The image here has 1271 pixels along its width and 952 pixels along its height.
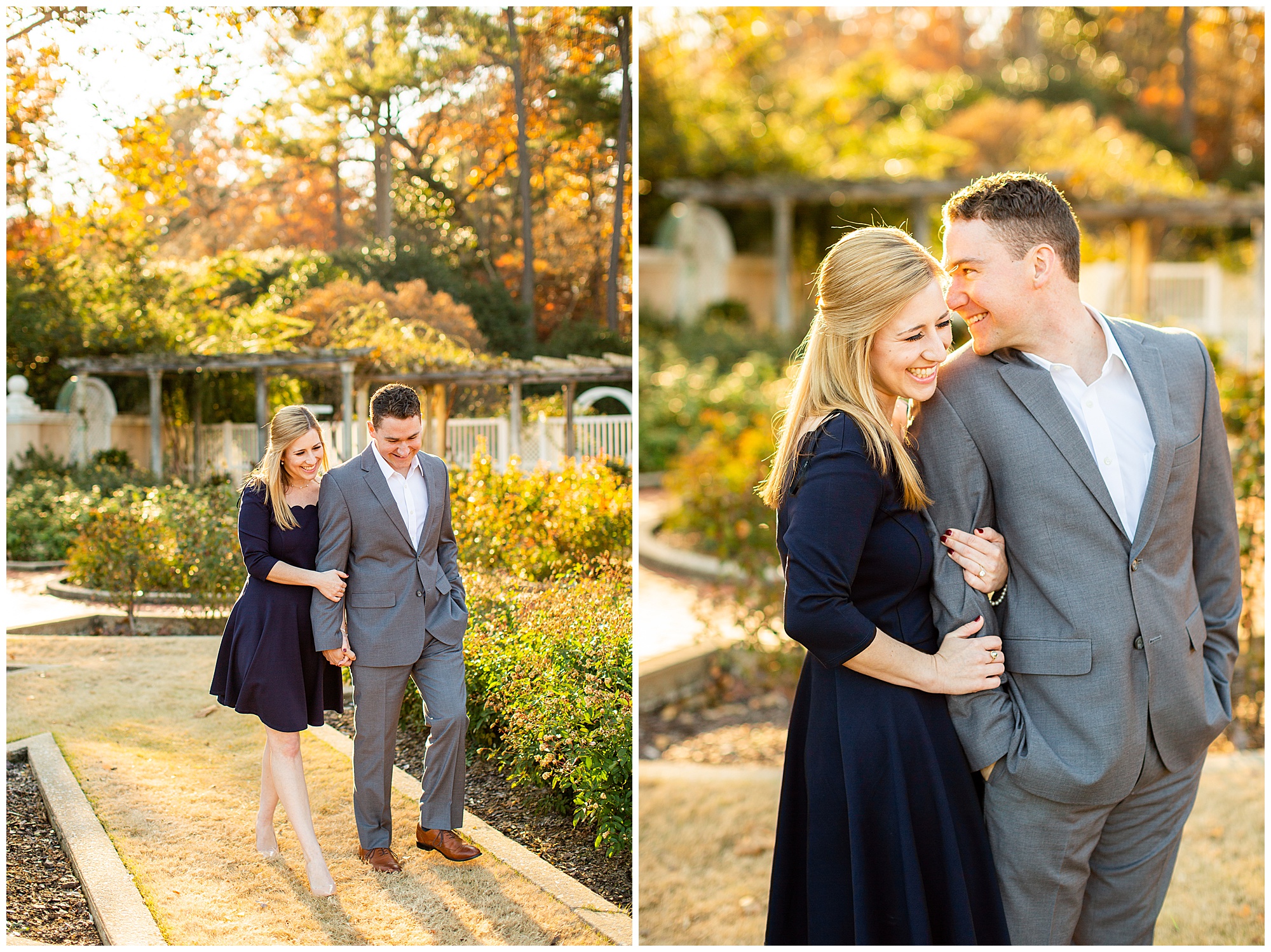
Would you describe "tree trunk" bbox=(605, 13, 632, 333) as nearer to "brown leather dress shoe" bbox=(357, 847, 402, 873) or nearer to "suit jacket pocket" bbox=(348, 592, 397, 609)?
"suit jacket pocket" bbox=(348, 592, 397, 609)

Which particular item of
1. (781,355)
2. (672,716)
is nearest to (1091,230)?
(781,355)

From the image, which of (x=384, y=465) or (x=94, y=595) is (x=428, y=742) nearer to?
(x=384, y=465)

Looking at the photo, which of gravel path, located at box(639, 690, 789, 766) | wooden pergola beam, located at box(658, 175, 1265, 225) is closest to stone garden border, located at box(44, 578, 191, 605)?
gravel path, located at box(639, 690, 789, 766)

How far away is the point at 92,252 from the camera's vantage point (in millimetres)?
3064

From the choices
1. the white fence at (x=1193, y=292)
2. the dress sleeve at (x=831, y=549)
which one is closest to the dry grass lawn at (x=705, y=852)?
the dress sleeve at (x=831, y=549)

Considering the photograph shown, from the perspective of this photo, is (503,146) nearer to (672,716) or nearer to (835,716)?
(835,716)

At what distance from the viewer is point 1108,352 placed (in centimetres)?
235

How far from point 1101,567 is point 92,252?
295cm

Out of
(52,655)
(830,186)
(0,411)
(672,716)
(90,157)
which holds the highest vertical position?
(830,186)

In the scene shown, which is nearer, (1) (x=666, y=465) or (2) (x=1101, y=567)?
(2) (x=1101, y=567)

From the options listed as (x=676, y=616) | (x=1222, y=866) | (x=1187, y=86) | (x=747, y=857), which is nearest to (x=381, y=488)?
(x=747, y=857)

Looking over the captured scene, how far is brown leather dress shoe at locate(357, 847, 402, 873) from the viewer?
283 cm

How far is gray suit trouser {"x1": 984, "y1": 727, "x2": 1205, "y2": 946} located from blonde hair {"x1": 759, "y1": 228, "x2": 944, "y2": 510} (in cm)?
77

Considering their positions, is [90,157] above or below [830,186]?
below
